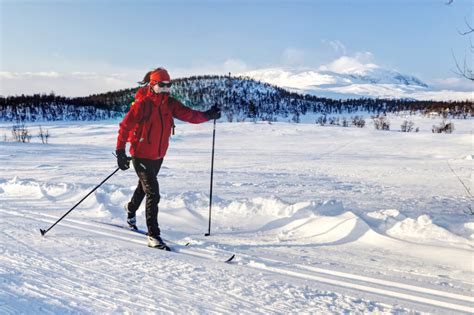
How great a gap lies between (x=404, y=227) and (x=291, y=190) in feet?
11.7

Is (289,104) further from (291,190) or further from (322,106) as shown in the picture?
(291,190)

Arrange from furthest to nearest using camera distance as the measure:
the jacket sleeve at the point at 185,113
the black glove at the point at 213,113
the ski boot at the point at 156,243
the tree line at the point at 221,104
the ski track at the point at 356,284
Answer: the tree line at the point at 221,104, the black glove at the point at 213,113, the jacket sleeve at the point at 185,113, the ski boot at the point at 156,243, the ski track at the point at 356,284

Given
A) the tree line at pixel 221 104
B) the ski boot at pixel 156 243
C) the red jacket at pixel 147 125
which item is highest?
the tree line at pixel 221 104

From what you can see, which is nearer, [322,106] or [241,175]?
[241,175]

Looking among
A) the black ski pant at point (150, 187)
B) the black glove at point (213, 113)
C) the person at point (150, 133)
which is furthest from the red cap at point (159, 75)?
the black ski pant at point (150, 187)

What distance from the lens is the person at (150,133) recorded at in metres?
4.11

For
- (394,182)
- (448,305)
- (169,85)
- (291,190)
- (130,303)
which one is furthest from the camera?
(394,182)

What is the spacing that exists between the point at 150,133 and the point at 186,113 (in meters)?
0.59

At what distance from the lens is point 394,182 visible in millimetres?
9781

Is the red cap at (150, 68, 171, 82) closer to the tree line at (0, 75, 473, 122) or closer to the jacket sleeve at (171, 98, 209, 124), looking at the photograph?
the jacket sleeve at (171, 98, 209, 124)

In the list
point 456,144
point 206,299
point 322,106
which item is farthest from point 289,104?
point 206,299

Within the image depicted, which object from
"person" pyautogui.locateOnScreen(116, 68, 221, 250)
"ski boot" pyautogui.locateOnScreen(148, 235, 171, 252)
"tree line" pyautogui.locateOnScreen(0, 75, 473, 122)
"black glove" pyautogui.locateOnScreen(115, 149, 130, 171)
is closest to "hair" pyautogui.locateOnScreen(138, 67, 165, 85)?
"person" pyautogui.locateOnScreen(116, 68, 221, 250)

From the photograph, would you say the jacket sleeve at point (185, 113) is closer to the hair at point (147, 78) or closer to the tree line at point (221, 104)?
the hair at point (147, 78)

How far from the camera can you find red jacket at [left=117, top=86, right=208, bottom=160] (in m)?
4.10
